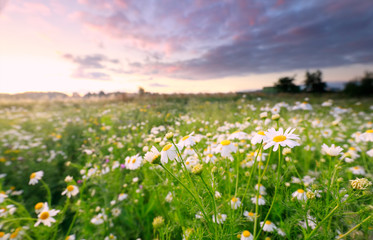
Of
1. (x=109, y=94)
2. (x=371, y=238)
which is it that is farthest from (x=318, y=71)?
(x=371, y=238)

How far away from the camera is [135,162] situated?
4.71ft

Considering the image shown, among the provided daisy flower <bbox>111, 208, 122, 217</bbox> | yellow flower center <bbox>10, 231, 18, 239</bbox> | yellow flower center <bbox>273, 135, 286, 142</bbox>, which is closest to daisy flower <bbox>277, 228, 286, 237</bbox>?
yellow flower center <bbox>273, 135, 286, 142</bbox>

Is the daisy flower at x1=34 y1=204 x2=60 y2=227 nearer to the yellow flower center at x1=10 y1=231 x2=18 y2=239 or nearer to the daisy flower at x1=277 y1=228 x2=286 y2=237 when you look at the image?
the yellow flower center at x1=10 y1=231 x2=18 y2=239

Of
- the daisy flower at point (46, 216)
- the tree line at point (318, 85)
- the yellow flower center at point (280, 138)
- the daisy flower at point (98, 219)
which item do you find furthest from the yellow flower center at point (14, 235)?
→ the tree line at point (318, 85)

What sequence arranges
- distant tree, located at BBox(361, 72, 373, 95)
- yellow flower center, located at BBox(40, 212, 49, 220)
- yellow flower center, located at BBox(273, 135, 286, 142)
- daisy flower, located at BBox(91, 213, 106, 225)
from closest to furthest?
yellow flower center, located at BBox(273, 135, 286, 142), yellow flower center, located at BBox(40, 212, 49, 220), daisy flower, located at BBox(91, 213, 106, 225), distant tree, located at BBox(361, 72, 373, 95)

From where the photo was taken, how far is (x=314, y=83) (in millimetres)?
19109

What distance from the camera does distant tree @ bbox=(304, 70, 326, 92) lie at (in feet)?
60.5

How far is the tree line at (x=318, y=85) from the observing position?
13.1 m

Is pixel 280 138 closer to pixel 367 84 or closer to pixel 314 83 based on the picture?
pixel 367 84

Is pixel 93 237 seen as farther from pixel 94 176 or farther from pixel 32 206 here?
pixel 32 206

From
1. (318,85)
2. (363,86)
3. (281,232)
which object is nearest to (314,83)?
(318,85)

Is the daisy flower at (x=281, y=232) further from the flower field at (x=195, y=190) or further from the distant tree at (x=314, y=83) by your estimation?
the distant tree at (x=314, y=83)

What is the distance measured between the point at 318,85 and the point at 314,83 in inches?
19.4

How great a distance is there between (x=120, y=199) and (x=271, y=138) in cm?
165
